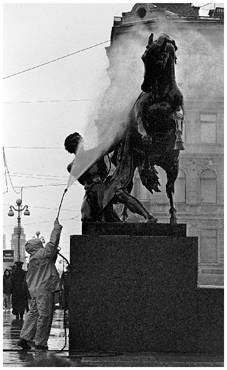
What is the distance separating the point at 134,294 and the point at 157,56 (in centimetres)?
297

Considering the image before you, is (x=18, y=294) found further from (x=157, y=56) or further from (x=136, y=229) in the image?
(x=157, y=56)

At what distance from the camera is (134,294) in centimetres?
1374

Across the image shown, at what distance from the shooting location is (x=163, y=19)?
1577cm

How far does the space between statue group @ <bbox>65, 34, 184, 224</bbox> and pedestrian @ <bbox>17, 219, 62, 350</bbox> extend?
28.5 inches

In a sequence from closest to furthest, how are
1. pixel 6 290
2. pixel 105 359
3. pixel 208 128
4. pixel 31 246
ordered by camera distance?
pixel 105 359 < pixel 31 246 < pixel 6 290 < pixel 208 128

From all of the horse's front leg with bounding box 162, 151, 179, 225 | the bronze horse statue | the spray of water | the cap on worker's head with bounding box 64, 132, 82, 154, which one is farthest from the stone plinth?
the cap on worker's head with bounding box 64, 132, 82, 154

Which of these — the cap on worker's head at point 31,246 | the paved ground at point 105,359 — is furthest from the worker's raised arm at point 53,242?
the paved ground at point 105,359

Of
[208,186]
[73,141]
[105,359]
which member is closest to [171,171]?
[73,141]

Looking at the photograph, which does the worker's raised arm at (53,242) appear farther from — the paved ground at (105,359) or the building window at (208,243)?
the building window at (208,243)

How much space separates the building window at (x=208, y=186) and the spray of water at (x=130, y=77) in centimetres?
4488

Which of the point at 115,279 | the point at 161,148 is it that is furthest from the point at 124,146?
the point at 115,279

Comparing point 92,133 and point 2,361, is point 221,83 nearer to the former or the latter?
point 92,133

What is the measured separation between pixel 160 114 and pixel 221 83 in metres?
2.74

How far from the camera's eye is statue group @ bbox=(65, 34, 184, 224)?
14.3 meters
